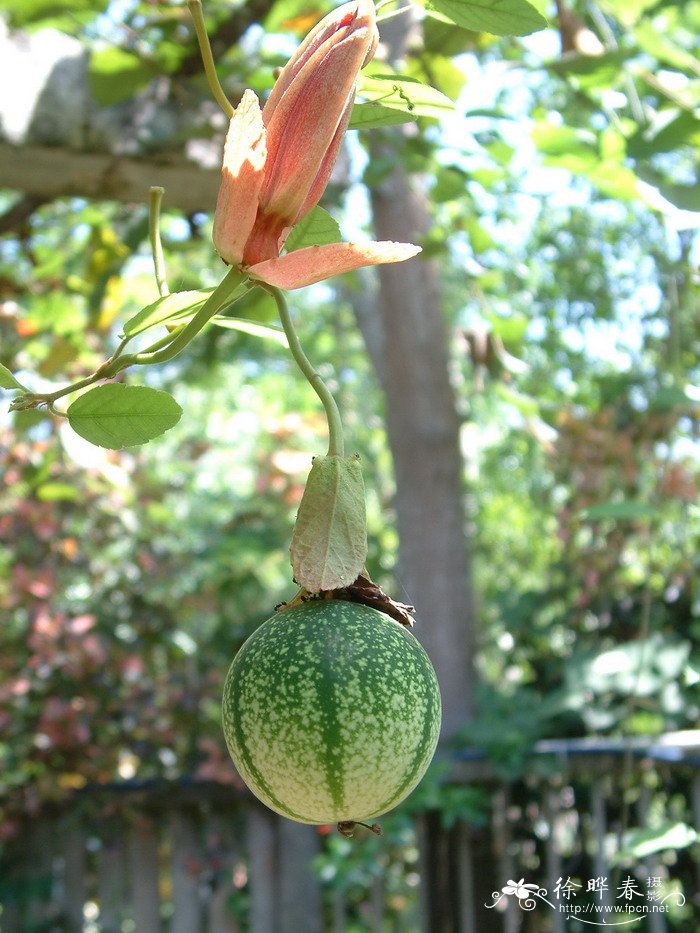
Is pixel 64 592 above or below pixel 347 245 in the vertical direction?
below

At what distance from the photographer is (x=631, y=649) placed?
7.75ft

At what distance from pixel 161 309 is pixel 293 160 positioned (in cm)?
13

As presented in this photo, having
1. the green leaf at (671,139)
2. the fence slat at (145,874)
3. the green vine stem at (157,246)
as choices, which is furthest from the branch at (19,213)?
the fence slat at (145,874)

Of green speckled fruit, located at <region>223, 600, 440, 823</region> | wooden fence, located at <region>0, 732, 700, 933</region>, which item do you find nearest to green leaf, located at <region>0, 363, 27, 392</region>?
green speckled fruit, located at <region>223, 600, 440, 823</region>

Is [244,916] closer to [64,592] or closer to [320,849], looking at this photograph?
[320,849]

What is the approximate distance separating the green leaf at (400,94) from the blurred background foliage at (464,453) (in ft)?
2.12

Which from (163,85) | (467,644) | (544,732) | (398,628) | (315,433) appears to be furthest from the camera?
(315,433)

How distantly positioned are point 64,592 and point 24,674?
12.7 inches

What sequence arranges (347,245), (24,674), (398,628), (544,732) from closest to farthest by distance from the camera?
(347,245) < (398,628) < (544,732) < (24,674)

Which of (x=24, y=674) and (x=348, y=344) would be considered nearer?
(x=24, y=674)

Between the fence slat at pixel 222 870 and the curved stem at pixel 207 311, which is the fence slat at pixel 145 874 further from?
the curved stem at pixel 207 311

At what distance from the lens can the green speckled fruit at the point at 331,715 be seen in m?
0.60

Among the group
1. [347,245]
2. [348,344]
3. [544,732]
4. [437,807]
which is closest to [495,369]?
[544,732]

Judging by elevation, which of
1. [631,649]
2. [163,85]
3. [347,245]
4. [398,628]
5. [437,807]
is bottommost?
[437,807]
